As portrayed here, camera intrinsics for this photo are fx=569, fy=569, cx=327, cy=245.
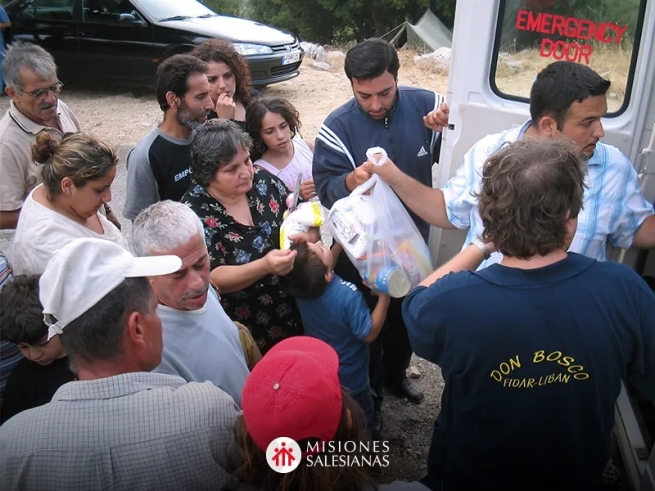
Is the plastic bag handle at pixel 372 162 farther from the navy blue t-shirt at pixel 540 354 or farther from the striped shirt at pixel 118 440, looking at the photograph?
the striped shirt at pixel 118 440

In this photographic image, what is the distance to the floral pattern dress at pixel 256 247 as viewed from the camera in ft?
8.30

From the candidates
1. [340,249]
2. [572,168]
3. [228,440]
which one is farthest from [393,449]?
[572,168]

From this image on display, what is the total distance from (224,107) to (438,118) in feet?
4.51

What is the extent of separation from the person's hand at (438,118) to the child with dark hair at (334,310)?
818 millimetres

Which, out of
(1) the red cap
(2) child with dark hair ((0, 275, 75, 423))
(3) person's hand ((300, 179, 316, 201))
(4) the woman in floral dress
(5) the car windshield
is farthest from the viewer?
(5) the car windshield

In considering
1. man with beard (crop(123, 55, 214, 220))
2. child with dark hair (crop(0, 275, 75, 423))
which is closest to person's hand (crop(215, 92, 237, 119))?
man with beard (crop(123, 55, 214, 220))

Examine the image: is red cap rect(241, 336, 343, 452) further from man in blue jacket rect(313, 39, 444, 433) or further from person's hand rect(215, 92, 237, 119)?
person's hand rect(215, 92, 237, 119)

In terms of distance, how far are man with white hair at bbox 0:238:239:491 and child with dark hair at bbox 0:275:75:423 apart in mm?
475

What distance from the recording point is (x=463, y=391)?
1.66 meters

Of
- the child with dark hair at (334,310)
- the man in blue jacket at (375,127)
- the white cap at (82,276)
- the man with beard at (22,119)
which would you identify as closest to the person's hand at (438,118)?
the man in blue jacket at (375,127)

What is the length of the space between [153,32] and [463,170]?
7.73m

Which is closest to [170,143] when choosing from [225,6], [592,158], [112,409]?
[112,409]

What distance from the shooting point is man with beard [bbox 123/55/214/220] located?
309 cm

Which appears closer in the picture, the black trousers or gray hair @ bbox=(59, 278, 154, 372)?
gray hair @ bbox=(59, 278, 154, 372)
